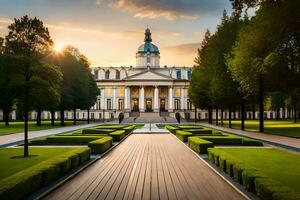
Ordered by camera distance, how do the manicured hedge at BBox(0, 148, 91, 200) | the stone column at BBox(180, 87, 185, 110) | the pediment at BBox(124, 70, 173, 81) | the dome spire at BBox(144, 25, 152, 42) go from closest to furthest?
1. the manicured hedge at BBox(0, 148, 91, 200)
2. the pediment at BBox(124, 70, 173, 81)
3. the stone column at BBox(180, 87, 185, 110)
4. the dome spire at BBox(144, 25, 152, 42)

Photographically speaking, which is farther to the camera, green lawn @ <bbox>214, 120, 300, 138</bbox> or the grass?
green lawn @ <bbox>214, 120, 300, 138</bbox>

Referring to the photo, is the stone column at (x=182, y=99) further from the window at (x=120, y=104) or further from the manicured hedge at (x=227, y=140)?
the manicured hedge at (x=227, y=140)

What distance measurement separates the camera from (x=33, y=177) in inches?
439

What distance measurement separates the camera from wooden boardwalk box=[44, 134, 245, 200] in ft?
35.2

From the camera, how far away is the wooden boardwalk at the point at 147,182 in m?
10.7

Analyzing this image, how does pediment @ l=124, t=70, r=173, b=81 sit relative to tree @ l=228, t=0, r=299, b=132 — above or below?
above

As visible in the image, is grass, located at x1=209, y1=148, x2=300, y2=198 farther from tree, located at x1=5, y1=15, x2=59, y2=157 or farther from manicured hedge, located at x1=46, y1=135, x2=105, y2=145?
manicured hedge, located at x1=46, y1=135, x2=105, y2=145

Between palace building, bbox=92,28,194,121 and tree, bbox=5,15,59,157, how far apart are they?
9425 cm

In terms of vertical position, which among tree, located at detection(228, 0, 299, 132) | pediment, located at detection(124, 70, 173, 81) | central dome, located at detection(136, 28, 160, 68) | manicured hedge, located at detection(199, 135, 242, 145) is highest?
central dome, located at detection(136, 28, 160, 68)

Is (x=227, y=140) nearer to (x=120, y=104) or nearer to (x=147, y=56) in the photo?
(x=120, y=104)

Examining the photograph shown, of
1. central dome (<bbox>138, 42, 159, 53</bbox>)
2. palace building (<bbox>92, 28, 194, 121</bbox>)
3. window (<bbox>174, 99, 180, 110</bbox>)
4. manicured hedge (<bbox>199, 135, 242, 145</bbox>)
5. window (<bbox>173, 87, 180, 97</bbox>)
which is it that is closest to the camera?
manicured hedge (<bbox>199, 135, 242, 145</bbox>)

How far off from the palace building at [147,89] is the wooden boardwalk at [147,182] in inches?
3849

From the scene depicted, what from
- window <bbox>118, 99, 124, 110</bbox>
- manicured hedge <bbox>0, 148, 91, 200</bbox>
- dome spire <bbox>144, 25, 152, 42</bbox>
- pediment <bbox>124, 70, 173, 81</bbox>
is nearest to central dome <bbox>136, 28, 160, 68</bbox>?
dome spire <bbox>144, 25, 152, 42</bbox>

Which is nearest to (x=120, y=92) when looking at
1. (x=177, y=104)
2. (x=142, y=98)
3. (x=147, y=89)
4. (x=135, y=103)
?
(x=135, y=103)
